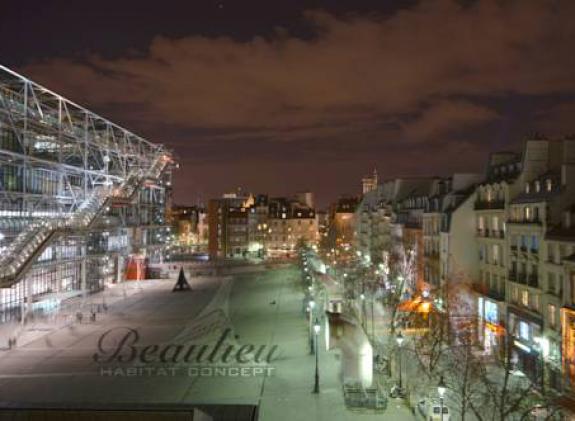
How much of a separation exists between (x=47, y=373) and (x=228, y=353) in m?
10.3

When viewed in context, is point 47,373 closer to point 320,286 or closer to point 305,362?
point 305,362

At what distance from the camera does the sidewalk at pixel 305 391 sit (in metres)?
23.8

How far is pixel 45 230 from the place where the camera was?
45125mm

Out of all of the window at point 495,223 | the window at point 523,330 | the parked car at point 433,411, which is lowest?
the parked car at point 433,411

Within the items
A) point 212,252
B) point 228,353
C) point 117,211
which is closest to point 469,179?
point 228,353

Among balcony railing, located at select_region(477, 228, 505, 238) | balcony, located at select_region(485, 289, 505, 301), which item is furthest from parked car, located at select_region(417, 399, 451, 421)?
balcony railing, located at select_region(477, 228, 505, 238)

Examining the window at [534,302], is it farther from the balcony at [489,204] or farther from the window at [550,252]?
the balcony at [489,204]

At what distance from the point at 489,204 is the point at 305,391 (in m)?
22.9

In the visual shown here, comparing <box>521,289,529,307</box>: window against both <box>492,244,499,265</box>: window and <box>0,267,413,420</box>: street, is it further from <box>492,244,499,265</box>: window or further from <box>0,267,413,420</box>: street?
<box>0,267,413,420</box>: street

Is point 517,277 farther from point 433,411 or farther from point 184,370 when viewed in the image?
point 184,370

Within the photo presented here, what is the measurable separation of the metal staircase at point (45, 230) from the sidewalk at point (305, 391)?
18.8 m

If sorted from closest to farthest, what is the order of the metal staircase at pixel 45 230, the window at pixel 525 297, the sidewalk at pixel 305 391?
the sidewalk at pixel 305 391
the window at pixel 525 297
the metal staircase at pixel 45 230

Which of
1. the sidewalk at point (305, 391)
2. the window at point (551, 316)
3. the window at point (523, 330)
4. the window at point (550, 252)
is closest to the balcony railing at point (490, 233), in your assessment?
the window at point (523, 330)

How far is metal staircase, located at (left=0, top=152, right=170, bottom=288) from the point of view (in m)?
40.0
